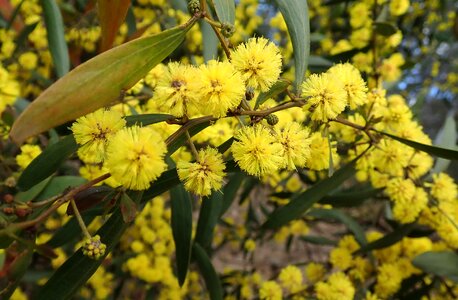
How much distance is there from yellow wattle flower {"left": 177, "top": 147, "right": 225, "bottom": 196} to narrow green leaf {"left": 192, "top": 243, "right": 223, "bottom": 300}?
616mm

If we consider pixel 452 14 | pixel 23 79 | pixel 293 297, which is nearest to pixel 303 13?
pixel 293 297

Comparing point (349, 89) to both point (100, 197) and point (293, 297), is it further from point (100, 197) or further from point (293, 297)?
point (293, 297)

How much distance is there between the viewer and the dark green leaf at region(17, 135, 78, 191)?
102 centimetres

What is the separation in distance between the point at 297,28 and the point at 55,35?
30.4 inches

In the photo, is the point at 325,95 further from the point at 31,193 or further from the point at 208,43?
the point at 31,193

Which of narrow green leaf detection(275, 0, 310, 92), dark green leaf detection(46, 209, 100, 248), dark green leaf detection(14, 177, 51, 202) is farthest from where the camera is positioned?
dark green leaf detection(46, 209, 100, 248)

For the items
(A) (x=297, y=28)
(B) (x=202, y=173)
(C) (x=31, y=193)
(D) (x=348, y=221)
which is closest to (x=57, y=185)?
(C) (x=31, y=193)

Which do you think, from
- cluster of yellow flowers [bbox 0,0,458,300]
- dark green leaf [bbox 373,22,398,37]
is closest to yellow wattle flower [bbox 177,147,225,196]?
cluster of yellow flowers [bbox 0,0,458,300]

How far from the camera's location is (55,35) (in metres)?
1.42

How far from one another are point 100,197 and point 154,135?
24 centimetres

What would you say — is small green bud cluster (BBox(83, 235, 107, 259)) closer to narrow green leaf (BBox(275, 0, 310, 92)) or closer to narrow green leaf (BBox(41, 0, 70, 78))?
narrow green leaf (BBox(275, 0, 310, 92))

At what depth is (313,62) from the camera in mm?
1798

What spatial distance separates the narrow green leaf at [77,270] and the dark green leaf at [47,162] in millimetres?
185

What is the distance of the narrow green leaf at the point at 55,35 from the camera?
4.49 ft
